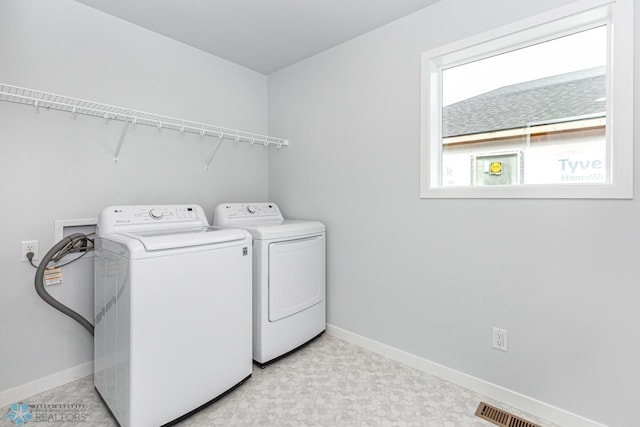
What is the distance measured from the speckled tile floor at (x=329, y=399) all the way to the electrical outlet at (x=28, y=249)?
78 cm

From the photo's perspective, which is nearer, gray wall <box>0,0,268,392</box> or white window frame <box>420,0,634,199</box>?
white window frame <box>420,0,634,199</box>

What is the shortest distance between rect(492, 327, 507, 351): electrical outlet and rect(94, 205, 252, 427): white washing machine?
4.62 feet

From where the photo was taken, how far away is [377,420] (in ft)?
5.06

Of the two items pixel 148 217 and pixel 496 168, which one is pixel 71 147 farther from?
pixel 496 168

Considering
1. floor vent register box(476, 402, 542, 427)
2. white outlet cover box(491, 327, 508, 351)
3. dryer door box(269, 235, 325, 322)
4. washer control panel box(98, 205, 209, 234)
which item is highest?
washer control panel box(98, 205, 209, 234)

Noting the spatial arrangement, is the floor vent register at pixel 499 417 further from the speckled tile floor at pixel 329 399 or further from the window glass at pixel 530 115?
the window glass at pixel 530 115

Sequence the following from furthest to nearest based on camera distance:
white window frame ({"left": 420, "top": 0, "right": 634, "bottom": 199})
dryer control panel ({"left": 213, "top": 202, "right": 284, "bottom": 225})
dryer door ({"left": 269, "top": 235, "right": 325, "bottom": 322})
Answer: dryer control panel ({"left": 213, "top": 202, "right": 284, "bottom": 225}) → dryer door ({"left": 269, "top": 235, "right": 325, "bottom": 322}) → white window frame ({"left": 420, "top": 0, "right": 634, "bottom": 199})

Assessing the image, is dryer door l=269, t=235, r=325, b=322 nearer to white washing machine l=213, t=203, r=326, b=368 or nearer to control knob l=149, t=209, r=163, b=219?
white washing machine l=213, t=203, r=326, b=368

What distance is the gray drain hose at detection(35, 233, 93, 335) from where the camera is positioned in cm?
169

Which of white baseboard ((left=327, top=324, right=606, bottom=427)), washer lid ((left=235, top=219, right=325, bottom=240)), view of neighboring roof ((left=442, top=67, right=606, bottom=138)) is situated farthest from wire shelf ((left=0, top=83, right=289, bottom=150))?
white baseboard ((left=327, top=324, right=606, bottom=427))

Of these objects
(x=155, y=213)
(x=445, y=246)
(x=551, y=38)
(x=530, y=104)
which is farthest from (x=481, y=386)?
(x=155, y=213)

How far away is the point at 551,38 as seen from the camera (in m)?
1.62

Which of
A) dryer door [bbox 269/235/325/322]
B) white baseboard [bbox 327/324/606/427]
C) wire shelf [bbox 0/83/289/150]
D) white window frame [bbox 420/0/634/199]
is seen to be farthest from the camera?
dryer door [bbox 269/235/325/322]

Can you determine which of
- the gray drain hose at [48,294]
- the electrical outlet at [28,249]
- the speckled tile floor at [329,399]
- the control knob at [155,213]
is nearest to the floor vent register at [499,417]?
the speckled tile floor at [329,399]
